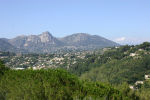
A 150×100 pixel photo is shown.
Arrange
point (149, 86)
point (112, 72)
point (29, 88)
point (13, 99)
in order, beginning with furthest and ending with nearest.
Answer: point (112, 72)
point (149, 86)
point (29, 88)
point (13, 99)

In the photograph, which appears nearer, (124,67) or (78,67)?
(124,67)

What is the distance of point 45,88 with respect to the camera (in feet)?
66.7

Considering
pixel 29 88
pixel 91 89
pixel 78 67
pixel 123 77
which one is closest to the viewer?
pixel 29 88

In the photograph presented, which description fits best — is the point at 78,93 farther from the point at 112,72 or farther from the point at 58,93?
the point at 112,72

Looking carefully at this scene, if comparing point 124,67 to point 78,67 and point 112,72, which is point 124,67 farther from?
point 78,67

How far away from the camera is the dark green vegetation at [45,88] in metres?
19.5

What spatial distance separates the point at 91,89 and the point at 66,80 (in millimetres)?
2820

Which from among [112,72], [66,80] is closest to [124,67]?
[112,72]

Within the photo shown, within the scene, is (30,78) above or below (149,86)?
above

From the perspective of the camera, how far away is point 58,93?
1970cm

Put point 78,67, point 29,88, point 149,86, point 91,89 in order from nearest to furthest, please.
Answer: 1. point 29,88
2. point 91,89
3. point 149,86
4. point 78,67

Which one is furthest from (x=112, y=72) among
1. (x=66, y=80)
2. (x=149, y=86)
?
(x=66, y=80)

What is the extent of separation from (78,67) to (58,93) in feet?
240

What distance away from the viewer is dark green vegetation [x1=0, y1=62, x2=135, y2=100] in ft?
64.0
